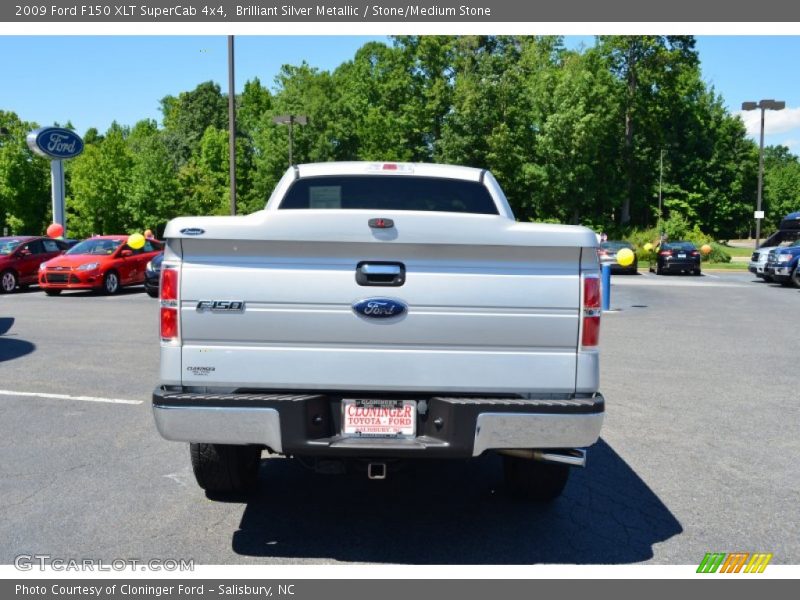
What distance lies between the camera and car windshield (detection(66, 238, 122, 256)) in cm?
2170

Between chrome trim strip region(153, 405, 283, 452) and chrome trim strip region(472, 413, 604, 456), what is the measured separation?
0.99 metres

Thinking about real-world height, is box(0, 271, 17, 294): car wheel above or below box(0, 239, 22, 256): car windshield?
below

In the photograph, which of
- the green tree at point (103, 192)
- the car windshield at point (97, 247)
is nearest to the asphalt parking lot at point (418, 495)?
the car windshield at point (97, 247)

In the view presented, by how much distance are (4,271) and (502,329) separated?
2159 centimetres

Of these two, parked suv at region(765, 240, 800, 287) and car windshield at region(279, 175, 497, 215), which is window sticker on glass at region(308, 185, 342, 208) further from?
parked suv at region(765, 240, 800, 287)

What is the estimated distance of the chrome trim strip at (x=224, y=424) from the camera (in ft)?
12.3

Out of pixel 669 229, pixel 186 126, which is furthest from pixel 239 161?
pixel 669 229

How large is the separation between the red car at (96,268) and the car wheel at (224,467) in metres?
17.1

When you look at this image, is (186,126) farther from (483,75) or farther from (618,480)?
(618,480)

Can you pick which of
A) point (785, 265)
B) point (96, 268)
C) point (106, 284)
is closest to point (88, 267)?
point (96, 268)

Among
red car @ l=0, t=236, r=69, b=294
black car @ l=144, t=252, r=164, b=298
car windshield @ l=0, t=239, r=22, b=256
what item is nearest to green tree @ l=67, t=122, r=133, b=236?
red car @ l=0, t=236, r=69, b=294
